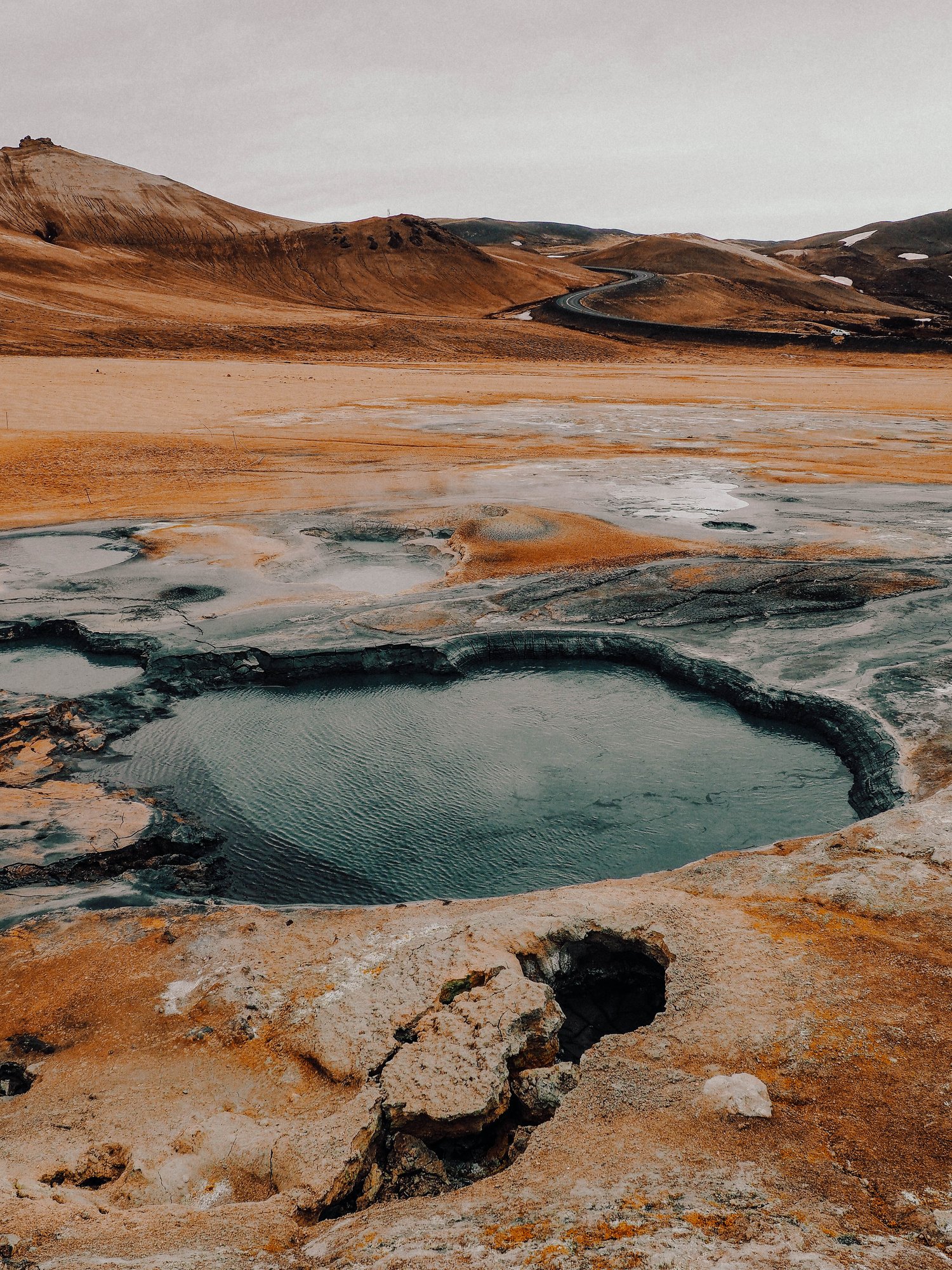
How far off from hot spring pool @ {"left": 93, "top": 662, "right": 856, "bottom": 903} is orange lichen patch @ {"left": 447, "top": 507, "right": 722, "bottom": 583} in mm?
2467

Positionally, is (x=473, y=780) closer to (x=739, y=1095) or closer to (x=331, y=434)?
(x=739, y=1095)

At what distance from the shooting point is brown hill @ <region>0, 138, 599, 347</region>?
44.7m

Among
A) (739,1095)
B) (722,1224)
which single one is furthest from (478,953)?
(722,1224)

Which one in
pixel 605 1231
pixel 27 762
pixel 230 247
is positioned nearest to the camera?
pixel 605 1231

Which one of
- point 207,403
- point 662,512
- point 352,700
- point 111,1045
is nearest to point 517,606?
point 352,700

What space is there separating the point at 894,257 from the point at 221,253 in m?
58.2

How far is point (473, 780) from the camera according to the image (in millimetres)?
6664

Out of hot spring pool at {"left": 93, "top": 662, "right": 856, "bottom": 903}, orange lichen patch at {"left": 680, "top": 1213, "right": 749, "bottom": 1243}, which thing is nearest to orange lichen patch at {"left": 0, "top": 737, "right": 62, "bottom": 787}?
hot spring pool at {"left": 93, "top": 662, "right": 856, "bottom": 903}

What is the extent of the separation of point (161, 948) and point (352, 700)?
345 cm

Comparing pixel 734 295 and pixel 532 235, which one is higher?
pixel 532 235

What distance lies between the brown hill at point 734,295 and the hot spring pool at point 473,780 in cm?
4178

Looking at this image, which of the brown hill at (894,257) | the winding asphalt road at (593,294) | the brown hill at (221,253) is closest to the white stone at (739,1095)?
the brown hill at (221,253)

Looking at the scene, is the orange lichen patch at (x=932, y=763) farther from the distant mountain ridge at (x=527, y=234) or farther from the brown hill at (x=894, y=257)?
the distant mountain ridge at (x=527, y=234)

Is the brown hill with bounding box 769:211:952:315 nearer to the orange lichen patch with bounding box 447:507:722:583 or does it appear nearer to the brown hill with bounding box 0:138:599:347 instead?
the brown hill with bounding box 0:138:599:347
